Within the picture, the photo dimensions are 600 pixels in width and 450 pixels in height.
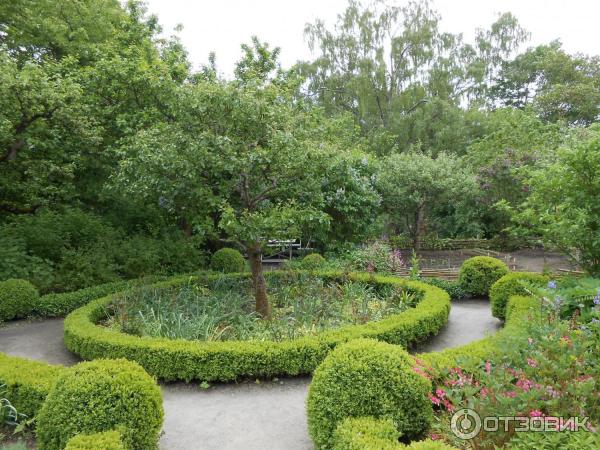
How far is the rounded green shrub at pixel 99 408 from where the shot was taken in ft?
10.9

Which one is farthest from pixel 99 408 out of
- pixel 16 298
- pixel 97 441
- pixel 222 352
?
pixel 16 298

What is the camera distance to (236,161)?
6570 millimetres

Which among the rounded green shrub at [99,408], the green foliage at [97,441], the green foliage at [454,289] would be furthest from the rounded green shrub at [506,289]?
the green foliage at [97,441]

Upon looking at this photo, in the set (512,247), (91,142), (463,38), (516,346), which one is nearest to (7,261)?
(91,142)

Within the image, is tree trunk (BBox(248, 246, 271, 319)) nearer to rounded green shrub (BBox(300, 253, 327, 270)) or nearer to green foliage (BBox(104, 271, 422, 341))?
green foliage (BBox(104, 271, 422, 341))

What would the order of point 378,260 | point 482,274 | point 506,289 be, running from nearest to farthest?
point 506,289 < point 482,274 < point 378,260

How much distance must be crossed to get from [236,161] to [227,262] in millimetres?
6365

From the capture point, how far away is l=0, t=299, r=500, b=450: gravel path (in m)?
4.01

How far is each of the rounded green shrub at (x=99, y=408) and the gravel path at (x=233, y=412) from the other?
632 mm

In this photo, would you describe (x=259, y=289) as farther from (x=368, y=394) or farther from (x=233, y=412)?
→ (x=368, y=394)

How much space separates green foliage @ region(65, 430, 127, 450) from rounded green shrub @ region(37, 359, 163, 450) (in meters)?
0.13

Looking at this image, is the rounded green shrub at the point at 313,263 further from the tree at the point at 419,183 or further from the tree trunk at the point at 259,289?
the tree at the point at 419,183

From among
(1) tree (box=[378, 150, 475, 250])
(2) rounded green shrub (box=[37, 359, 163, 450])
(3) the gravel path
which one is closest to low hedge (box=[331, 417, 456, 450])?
(3) the gravel path

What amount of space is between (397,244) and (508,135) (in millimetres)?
6673
